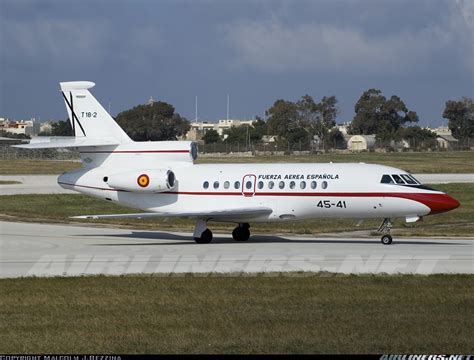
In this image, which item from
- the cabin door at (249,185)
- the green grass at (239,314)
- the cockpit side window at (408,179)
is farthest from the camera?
the cabin door at (249,185)

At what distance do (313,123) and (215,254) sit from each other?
128896mm

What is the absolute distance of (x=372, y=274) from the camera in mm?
21438

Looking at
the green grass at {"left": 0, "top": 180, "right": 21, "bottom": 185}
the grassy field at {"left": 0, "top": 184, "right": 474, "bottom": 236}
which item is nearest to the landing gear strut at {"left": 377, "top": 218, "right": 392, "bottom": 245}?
the grassy field at {"left": 0, "top": 184, "right": 474, "bottom": 236}

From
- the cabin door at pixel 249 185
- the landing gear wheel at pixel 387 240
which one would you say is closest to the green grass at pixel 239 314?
the landing gear wheel at pixel 387 240

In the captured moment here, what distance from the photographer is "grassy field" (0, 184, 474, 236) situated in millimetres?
34500

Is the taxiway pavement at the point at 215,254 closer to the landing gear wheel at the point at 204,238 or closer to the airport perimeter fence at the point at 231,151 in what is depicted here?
the landing gear wheel at the point at 204,238

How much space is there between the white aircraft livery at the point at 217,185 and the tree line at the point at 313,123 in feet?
349

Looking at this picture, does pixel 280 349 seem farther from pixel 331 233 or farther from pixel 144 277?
pixel 331 233

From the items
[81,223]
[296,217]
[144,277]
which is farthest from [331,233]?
[144,277]

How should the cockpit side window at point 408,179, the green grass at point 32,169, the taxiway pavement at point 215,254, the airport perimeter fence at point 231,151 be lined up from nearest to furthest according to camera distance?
the taxiway pavement at point 215,254 < the cockpit side window at point 408,179 < the green grass at point 32,169 < the airport perimeter fence at point 231,151

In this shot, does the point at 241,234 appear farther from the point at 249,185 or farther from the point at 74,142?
the point at 74,142

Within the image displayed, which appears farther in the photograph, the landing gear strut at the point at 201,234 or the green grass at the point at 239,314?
the landing gear strut at the point at 201,234

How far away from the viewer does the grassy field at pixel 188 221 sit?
1358 inches

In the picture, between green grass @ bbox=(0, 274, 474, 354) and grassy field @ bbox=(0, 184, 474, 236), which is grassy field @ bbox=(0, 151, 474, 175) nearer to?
grassy field @ bbox=(0, 184, 474, 236)
